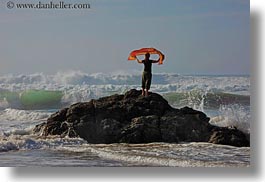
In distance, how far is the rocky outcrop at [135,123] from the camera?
9.62 feet

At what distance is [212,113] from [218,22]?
39 centimetres

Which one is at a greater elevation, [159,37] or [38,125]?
[159,37]

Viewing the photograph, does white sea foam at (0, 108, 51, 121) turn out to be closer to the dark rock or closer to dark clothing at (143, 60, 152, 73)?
dark clothing at (143, 60, 152, 73)

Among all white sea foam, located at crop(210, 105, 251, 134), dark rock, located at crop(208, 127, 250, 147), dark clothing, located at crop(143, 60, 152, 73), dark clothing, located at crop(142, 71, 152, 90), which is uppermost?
dark clothing, located at crop(143, 60, 152, 73)

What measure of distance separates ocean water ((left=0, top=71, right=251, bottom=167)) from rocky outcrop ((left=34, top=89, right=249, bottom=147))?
3cm

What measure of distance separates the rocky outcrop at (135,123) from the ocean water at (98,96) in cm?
3

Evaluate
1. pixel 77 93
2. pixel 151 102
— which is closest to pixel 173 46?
pixel 151 102

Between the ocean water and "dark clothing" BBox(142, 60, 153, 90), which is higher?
"dark clothing" BBox(142, 60, 153, 90)

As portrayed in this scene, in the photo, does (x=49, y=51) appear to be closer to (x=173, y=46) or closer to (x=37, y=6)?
(x=37, y=6)

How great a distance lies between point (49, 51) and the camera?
2.95 m

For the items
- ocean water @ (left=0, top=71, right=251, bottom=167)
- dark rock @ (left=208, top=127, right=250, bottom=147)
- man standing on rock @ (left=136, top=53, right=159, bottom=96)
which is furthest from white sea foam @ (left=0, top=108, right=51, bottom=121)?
dark rock @ (left=208, top=127, right=250, bottom=147)

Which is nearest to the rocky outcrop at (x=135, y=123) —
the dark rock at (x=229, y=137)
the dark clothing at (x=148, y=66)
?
the dark rock at (x=229, y=137)

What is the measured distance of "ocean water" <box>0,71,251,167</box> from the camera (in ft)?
9.52

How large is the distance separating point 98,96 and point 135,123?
0.20 meters
